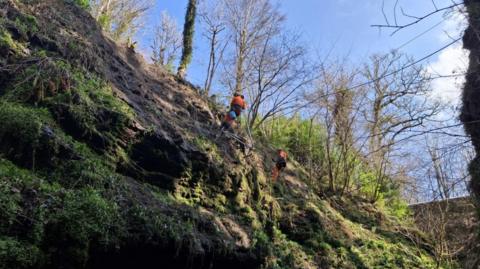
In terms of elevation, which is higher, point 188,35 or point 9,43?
point 188,35

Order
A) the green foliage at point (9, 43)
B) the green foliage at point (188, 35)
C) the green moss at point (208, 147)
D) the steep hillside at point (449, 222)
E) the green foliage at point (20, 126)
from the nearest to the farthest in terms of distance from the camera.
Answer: the green foliage at point (20, 126)
the green foliage at point (9, 43)
the green moss at point (208, 147)
the steep hillside at point (449, 222)
the green foliage at point (188, 35)

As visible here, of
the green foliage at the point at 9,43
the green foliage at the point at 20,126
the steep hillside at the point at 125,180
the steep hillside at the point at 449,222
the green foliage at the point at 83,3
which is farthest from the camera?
the steep hillside at the point at 449,222

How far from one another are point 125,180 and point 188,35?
13032 mm

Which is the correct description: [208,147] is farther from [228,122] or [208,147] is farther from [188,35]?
[188,35]

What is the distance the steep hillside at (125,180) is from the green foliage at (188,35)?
4.42 m

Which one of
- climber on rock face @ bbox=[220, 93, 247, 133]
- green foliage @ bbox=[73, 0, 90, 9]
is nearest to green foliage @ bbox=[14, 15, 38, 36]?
green foliage @ bbox=[73, 0, 90, 9]

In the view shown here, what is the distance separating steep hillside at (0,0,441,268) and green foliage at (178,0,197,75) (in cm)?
442

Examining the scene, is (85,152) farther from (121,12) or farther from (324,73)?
(121,12)

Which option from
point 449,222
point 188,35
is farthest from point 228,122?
point 449,222

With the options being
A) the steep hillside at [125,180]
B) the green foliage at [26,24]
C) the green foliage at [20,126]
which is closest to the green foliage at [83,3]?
the steep hillside at [125,180]

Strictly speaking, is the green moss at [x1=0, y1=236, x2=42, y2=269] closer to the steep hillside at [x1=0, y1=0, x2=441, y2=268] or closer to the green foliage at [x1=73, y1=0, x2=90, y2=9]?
the steep hillside at [x1=0, y1=0, x2=441, y2=268]

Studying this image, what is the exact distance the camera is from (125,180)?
27.3ft

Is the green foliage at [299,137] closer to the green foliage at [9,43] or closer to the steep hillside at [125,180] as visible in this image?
the steep hillside at [125,180]

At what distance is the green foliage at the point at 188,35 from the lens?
1960cm
